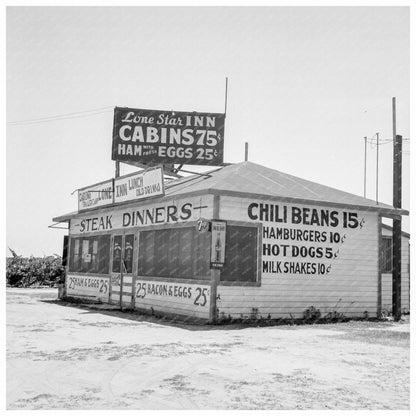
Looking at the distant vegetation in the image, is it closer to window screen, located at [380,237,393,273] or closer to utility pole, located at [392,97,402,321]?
window screen, located at [380,237,393,273]

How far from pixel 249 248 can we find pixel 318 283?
8.26 feet

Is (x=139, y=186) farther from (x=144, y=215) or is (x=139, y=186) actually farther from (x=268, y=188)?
(x=268, y=188)

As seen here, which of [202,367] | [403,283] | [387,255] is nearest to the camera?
[202,367]

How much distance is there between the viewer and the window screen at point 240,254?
48.9 feet

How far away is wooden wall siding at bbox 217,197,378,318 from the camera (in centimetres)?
1496

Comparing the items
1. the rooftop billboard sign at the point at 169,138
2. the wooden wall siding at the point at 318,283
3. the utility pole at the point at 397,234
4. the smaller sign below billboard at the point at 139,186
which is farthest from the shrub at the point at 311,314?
the rooftop billboard sign at the point at 169,138

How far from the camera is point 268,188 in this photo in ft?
53.1

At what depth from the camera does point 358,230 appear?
56.3 ft

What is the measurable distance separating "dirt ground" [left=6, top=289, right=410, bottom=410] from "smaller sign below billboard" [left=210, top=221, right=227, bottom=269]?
5.43 ft

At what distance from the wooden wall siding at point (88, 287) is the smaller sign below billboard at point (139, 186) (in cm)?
336

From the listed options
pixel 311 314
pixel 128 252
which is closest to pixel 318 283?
pixel 311 314

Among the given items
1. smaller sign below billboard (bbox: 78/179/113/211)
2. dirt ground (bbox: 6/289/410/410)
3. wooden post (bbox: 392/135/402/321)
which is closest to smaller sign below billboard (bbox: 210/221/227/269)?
dirt ground (bbox: 6/289/410/410)

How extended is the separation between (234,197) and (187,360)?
6849 millimetres

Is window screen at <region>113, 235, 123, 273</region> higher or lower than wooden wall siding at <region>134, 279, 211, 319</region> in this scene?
higher
